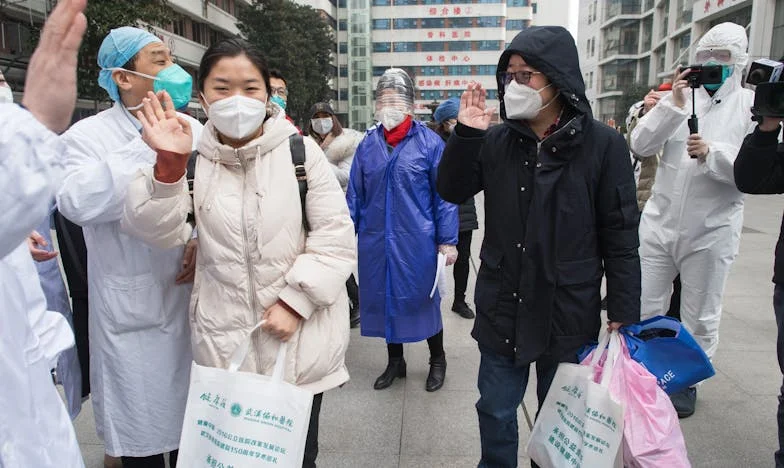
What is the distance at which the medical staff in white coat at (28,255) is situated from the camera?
2.89 ft

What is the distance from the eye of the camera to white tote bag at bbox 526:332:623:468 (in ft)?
6.38

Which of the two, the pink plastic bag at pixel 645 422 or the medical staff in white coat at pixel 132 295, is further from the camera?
the medical staff in white coat at pixel 132 295

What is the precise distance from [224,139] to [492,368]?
1.42 metres

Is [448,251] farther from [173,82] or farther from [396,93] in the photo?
[173,82]

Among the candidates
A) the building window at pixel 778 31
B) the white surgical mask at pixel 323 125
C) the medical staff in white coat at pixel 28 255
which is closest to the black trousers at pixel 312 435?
the medical staff in white coat at pixel 28 255

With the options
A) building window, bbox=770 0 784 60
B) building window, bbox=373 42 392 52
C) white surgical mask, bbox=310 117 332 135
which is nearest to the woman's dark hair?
white surgical mask, bbox=310 117 332 135

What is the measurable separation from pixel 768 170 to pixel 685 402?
157 cm

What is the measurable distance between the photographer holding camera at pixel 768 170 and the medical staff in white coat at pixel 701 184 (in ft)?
1.77

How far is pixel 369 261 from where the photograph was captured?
367 centimetres

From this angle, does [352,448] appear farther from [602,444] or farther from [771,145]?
[771,145]

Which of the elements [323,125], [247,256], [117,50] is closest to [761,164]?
[247,256]

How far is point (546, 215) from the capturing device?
217cm

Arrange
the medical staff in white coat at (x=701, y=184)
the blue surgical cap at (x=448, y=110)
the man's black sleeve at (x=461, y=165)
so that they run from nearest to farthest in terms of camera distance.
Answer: the man's black sleeve at (x=461, y=165) → the medical staff in white coat at (x=701, y=184) → the blue surgical cap at (x=448, y=110)

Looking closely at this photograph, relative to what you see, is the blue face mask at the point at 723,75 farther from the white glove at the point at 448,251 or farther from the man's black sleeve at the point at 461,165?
the white glove at the point at 448,251
